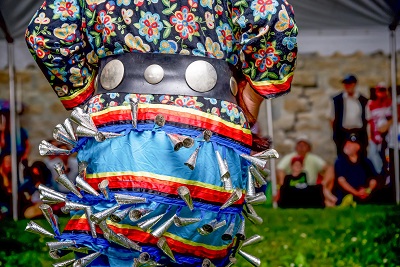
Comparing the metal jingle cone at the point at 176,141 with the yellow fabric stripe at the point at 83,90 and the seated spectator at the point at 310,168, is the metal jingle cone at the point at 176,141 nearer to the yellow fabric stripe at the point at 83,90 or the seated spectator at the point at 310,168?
the yellow fabric stripe at the point at 83,90

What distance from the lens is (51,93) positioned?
8.09 metres

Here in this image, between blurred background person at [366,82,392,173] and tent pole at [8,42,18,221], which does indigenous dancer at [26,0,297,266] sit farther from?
blurred background person at [366,82,392,173]

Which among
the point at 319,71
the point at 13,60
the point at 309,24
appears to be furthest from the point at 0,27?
the point at 319,71

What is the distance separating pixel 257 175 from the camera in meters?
2.31

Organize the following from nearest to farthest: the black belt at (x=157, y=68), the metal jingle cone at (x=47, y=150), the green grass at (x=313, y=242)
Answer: the black belt at (x=157, y=68), the metal jingle cone at (x=47, y=150), the green grass at (x=313, y=242)

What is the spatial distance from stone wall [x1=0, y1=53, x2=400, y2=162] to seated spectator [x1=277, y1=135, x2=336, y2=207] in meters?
0.08

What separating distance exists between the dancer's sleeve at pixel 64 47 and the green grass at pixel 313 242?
2839mm

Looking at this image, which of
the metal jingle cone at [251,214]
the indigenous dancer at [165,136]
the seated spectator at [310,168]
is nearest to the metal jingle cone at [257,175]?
the indigenous dancer at [165,136]

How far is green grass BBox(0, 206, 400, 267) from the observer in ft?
17.8

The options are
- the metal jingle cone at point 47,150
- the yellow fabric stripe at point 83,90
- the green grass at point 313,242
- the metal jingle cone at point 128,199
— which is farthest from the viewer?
the green grass at point 313,242

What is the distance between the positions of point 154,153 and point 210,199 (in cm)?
19

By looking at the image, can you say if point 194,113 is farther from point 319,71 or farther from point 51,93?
point 319,71

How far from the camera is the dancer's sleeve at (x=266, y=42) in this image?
7.54ft

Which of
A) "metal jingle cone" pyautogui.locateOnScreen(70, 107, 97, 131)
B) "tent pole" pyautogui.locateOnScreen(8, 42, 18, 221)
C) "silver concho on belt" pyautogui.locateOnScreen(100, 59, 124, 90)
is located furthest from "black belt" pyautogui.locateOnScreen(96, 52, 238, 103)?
"tent pole" pyautogui.locateOnScreen(8, 42, 18, 221)
